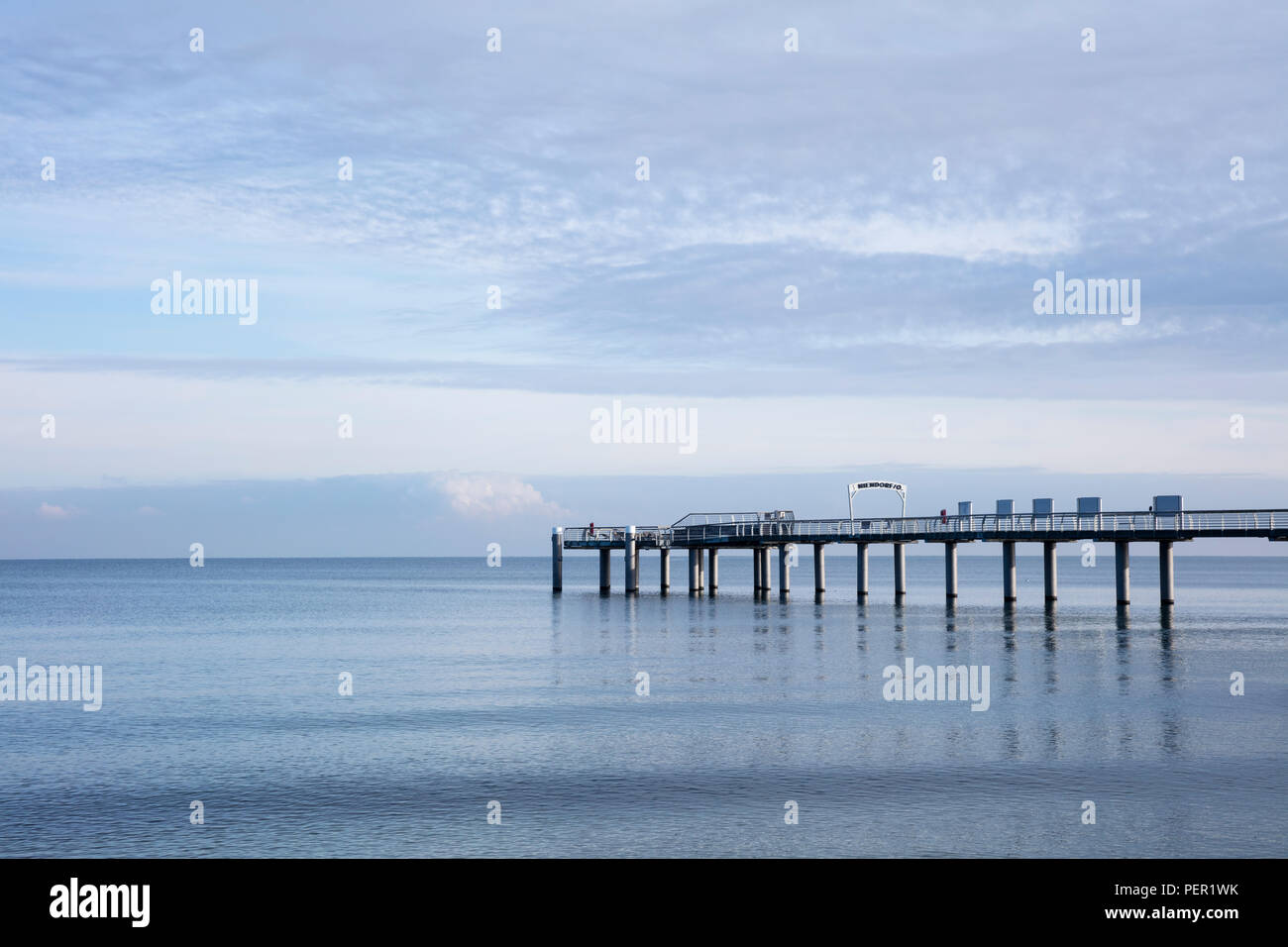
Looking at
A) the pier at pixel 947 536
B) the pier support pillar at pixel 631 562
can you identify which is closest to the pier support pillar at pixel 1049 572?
the pier at pixel 947 536

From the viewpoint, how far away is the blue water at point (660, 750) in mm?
20422

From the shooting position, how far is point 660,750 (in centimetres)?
2814

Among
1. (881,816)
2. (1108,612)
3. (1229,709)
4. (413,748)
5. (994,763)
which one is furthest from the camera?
(1108,612)

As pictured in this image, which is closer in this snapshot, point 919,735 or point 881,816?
point 881,816

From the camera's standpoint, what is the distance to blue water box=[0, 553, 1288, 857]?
20422mm

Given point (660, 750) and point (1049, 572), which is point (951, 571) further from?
point (660, 750)

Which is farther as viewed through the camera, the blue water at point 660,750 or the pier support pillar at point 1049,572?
the pier support pillar at point 1049,572

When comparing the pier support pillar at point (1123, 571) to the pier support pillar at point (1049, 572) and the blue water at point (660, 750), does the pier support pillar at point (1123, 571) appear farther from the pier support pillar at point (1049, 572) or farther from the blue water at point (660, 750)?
the blue water at point (660, 750)

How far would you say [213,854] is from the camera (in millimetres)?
19344

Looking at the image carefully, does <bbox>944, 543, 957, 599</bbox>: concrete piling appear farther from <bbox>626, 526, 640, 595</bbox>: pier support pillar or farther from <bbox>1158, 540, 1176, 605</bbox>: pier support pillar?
<bbox>626, 526, 640, 595</bbox>: pier support pillar

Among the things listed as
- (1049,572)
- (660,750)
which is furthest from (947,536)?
(660,750)
